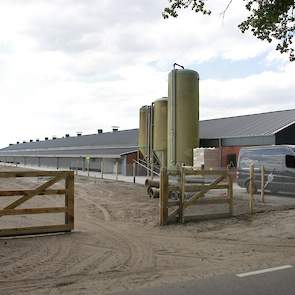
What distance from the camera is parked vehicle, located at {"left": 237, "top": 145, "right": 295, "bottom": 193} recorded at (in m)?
19.3

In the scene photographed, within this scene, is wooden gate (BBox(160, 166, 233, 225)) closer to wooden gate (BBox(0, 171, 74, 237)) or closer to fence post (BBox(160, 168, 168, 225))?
fence post (BBox(160, 168, 168, 225))

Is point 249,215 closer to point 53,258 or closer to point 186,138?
point 53,258

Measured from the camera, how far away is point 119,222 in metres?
13.5

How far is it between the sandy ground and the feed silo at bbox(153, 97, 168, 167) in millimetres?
17565

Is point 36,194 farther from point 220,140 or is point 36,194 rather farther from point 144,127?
point 220,140

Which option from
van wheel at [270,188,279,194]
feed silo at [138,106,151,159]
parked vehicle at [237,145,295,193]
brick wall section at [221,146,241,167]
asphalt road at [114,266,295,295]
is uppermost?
feed silo at [138,106,151,159]

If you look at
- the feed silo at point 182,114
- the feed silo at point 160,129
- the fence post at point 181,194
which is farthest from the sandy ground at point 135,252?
the feed silo at point 160,129

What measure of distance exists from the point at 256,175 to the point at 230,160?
15.0 metres

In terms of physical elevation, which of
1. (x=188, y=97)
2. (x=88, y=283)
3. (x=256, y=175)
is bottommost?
(x=88, y=283)

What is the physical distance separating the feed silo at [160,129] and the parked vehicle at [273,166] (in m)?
8.47

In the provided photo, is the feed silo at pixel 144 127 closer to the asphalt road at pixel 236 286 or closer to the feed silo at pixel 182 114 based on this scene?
the feed silo at pixel 182 114

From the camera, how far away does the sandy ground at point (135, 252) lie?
705 cm

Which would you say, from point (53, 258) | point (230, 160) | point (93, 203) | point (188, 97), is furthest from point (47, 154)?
point (53, 258)

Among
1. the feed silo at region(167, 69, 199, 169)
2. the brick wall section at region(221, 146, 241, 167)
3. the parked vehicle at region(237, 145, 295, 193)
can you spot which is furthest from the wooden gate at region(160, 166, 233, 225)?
the brick wall section at region(221, 146, 241, 167)
